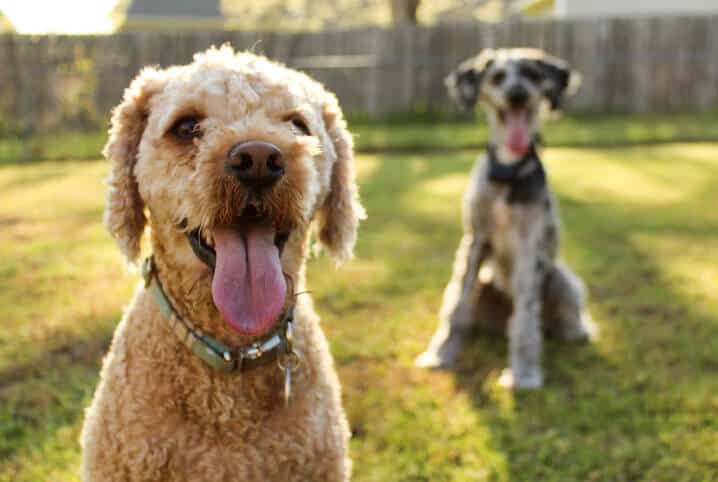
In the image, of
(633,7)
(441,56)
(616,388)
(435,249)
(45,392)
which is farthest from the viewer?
(633,7)

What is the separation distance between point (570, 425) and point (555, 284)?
120 cm

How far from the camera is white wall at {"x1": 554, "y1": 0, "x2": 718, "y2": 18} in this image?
21.5 meters

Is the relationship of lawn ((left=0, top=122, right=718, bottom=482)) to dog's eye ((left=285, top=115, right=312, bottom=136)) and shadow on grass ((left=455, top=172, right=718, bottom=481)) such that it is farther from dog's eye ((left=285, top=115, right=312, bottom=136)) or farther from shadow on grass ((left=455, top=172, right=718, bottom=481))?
dog's eye ((left=285, top=115, right=312, bottom=136))

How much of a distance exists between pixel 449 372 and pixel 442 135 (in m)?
9.35

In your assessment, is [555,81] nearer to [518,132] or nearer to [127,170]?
[518,132]

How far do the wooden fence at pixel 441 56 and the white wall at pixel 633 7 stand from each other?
583 centimetres

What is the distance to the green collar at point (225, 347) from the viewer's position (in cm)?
213

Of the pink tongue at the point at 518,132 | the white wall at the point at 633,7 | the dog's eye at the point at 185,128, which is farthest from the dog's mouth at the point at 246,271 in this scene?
the white wall at the point at 633,7

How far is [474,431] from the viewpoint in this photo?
3.46 meters

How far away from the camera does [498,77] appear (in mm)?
4477

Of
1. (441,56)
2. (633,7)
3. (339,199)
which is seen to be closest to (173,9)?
(633,7)

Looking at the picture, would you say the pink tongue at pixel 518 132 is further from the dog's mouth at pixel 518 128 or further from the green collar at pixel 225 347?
the green collar at pixel 225 347

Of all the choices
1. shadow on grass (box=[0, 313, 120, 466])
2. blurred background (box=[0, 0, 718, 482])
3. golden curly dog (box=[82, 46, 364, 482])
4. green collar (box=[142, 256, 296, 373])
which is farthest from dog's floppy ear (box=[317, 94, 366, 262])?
shadow on grass (box=[0, 313, 120, 466])

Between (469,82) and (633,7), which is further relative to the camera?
(633,7)
